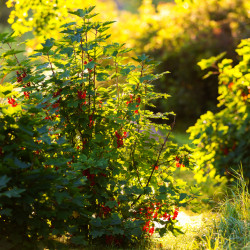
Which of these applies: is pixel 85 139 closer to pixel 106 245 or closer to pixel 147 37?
pixel 106 245

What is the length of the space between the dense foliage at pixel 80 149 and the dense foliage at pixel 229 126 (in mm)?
1034

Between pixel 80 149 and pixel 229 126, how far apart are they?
2030 mm

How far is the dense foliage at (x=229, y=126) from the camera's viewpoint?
4.33m

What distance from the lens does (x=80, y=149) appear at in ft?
11.5

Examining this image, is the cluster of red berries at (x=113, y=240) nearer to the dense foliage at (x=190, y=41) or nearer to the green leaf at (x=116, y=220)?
the green leaf at (x=116, y=220)

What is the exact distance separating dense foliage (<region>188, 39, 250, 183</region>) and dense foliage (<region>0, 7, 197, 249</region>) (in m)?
1.03

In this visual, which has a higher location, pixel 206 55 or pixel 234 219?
pixel 206 55

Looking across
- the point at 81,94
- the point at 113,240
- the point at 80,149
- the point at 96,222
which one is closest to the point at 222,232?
the point at 113,240

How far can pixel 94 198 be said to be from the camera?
3.15m

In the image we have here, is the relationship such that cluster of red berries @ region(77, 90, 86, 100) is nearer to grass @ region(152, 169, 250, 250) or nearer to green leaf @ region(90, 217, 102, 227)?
green leaf @ region(90, 217, 102, 227)

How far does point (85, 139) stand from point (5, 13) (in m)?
17.7

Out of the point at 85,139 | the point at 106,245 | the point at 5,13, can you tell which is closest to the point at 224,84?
the point at 85,139

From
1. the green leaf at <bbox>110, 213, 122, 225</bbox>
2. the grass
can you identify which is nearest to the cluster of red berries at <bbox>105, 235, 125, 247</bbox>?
the green leaf at <bbox>110, 213, 122, 225</bbox>

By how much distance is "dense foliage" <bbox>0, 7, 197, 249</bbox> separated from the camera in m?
2.54
